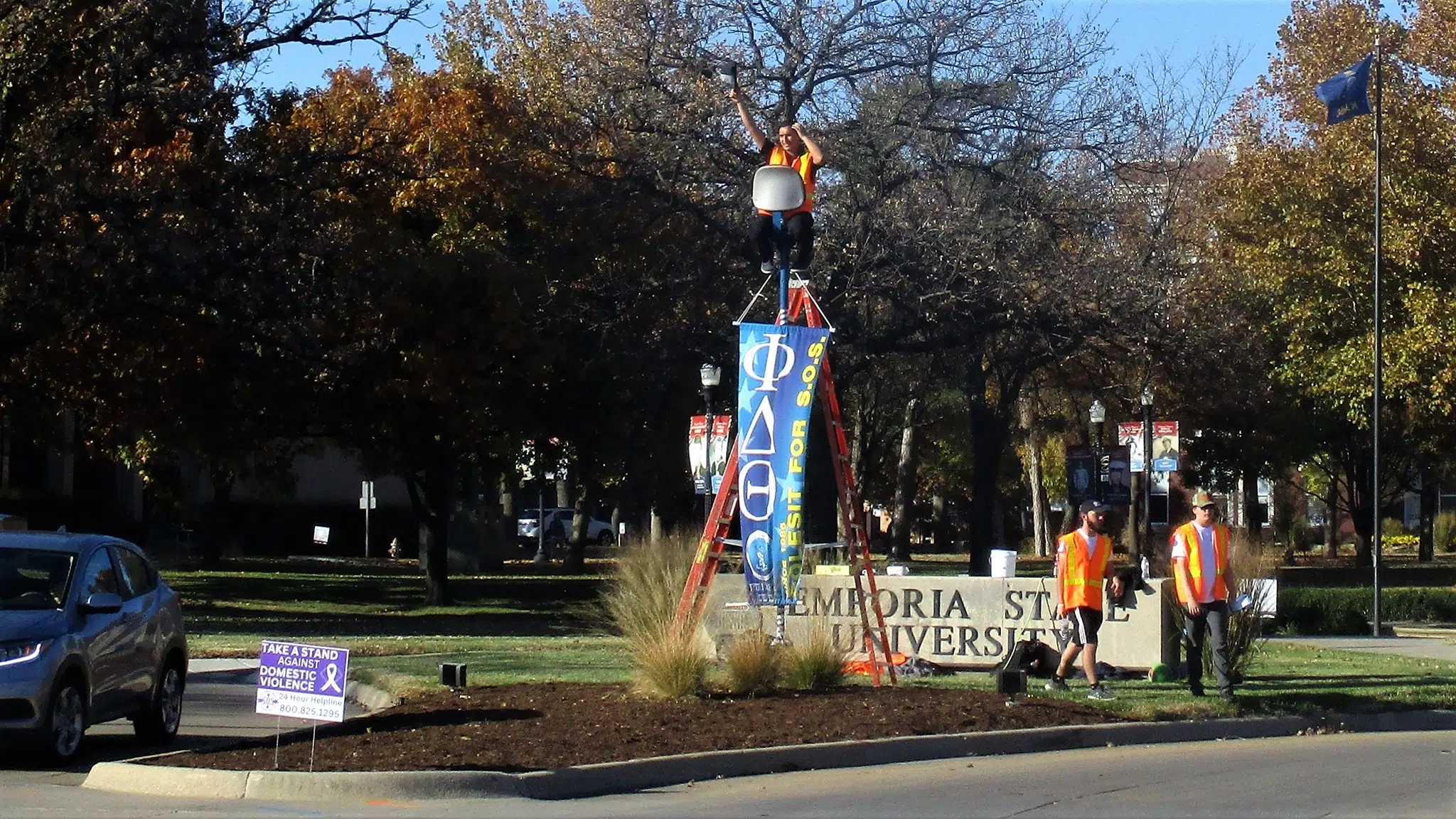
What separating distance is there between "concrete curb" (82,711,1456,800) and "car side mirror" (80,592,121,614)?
121 cm

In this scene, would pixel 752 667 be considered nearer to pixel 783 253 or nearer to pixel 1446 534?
pixel 783 253

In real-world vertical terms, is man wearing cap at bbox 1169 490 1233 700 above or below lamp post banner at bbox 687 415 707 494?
below

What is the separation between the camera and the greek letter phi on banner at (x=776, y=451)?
45.1 feet

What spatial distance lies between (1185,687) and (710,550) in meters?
4.90

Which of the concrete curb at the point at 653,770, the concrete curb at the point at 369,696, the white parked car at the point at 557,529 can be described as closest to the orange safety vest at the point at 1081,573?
the concrete curb at the point at 653,770

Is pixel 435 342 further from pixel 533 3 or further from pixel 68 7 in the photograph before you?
pixel 533 3

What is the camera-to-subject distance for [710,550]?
1421 cm

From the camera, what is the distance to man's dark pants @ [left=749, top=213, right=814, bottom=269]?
1433 centimetres

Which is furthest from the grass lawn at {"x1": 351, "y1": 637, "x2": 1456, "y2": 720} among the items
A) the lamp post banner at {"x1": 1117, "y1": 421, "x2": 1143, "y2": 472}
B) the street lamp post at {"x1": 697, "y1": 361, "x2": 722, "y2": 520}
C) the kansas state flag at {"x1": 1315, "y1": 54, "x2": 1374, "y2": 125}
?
the lamp post banner at {"x1": 1117, "y1": 421, "x2": 1143, "y2": 472}

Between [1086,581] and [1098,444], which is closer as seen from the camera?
[1086,581]

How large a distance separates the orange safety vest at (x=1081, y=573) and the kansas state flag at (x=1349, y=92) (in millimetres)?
16374

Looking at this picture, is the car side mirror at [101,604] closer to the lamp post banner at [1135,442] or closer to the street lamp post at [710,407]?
the street lamp post at [710,407]

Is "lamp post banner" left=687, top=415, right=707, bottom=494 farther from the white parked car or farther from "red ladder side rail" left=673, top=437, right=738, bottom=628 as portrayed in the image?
the white parked car

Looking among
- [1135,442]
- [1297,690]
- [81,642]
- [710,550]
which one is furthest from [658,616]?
[1135,442]
